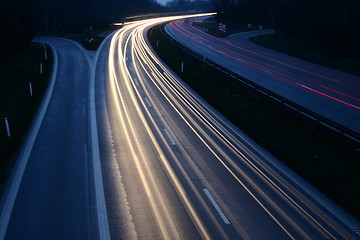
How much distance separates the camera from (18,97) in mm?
23641

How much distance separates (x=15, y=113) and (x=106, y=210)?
40.6ft

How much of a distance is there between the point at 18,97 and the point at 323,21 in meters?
40.5

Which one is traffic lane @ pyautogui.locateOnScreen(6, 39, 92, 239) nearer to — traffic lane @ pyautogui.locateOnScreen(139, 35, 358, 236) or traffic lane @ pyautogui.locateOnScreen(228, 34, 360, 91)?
traffic lane @ pyautogui.locateOnScreen(139, 35, 358, 236)

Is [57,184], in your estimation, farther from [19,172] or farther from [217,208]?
[217,208]

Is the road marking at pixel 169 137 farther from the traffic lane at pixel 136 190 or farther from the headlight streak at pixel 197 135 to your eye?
the traffic lane at pixel 136 190

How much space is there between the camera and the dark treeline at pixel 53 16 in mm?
35844

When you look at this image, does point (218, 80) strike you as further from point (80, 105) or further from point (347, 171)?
point (347, 171)

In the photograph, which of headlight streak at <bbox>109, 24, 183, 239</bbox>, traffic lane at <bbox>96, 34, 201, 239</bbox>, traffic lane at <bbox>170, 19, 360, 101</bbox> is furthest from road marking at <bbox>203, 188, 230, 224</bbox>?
traffic lane at <bbox>170, 19, 360, 101</bbox>

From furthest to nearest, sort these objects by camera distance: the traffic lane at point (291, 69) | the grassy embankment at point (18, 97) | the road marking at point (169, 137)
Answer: the traffic lane at point (291, 69) < the road marking at point (169, 137) < the grassy embankment at point (18, 97)

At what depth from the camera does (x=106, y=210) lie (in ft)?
34.8

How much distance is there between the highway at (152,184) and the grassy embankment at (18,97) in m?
0.57

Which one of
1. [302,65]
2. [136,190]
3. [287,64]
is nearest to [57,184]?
[136,190]

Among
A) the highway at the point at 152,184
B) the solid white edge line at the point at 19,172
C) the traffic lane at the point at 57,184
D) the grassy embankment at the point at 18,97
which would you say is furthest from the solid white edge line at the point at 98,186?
the grassy embankment at the point at 18,97

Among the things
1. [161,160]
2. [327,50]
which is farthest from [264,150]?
[327,50]
